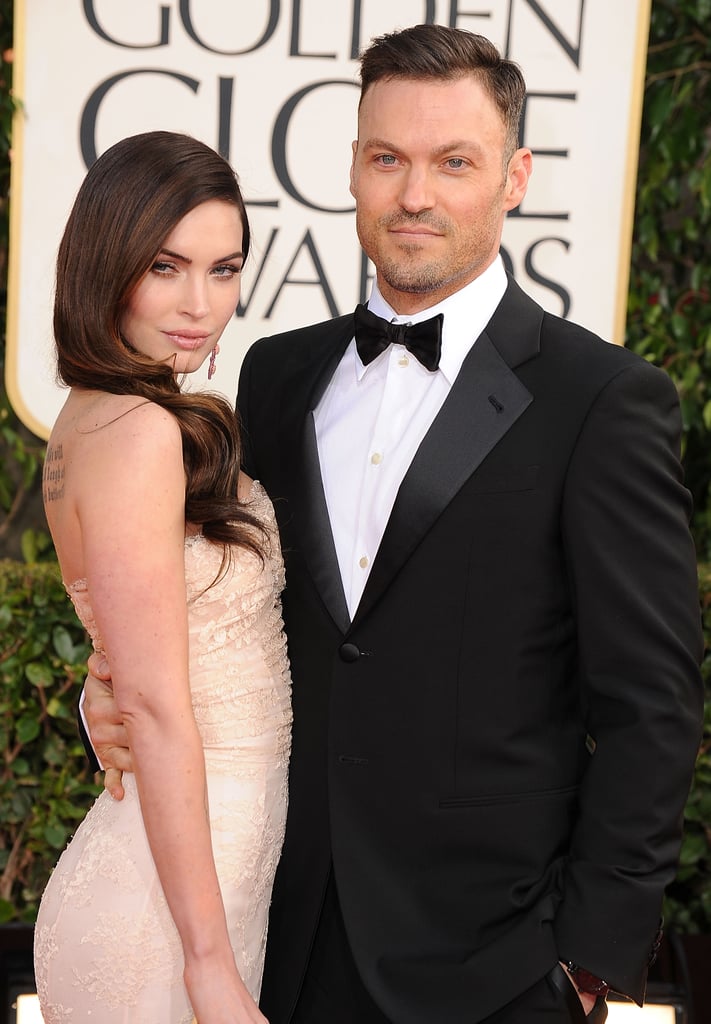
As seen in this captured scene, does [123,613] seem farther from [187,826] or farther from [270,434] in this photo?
[270,434]

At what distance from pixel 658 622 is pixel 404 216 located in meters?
0.76

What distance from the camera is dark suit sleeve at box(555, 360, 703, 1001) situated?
182 cm

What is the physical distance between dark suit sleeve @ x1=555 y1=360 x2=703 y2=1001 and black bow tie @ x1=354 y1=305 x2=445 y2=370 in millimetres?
295

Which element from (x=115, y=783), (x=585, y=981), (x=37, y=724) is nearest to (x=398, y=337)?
(x=115, y=783)

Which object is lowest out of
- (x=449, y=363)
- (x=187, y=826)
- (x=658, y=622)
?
(x=187, y=826)

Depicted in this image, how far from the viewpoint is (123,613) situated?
175 cm

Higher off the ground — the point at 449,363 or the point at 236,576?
the point at 449,363

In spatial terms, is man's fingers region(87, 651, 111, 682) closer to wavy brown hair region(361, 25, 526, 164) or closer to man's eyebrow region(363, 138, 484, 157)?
man's eyebrow region(363, 138, 484, 157)

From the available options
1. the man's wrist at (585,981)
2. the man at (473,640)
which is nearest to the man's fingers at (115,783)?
the man at (473,640)

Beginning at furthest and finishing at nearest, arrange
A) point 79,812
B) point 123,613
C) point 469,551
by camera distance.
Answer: point 79,812
point 469,551
point 123,613

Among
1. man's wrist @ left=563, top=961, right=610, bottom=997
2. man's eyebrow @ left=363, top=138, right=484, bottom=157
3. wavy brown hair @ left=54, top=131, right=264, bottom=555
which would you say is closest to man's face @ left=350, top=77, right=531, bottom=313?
man's eyebrow @ left=363, top=138, right=484, bottom=157

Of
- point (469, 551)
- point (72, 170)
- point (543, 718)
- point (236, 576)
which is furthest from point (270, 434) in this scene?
point (72, 170)

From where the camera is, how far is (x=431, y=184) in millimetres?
2031

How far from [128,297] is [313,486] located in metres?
0.42
